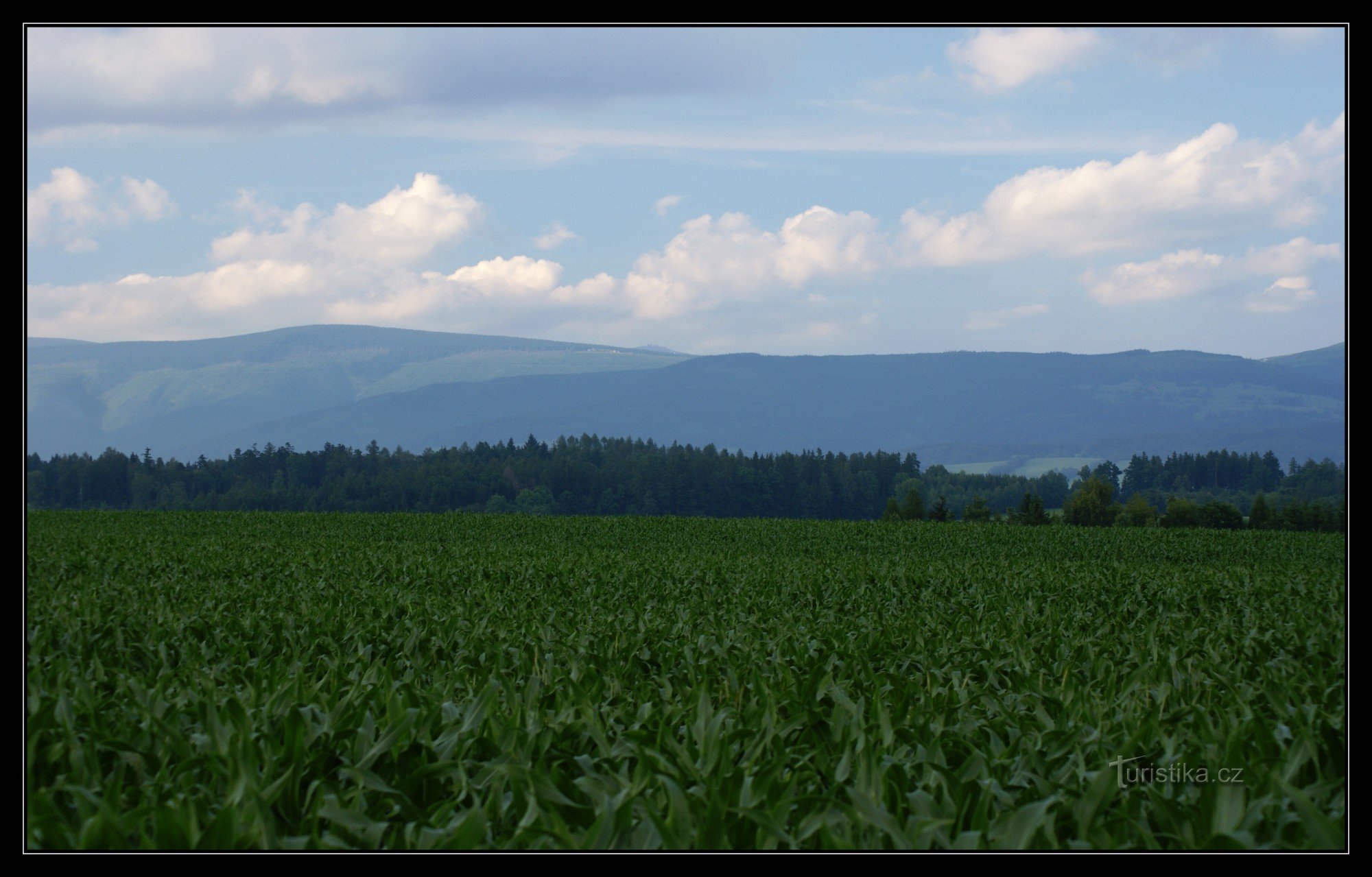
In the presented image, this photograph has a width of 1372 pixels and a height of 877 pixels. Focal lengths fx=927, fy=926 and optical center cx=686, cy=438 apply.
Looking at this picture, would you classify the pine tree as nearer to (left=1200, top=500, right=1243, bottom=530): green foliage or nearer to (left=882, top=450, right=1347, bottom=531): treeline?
(left=882, top=450, right=1347, bottom=531): treeline

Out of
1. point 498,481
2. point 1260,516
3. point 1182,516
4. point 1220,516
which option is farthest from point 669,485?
point 1260,516

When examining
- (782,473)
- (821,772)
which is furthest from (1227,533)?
(782,473)

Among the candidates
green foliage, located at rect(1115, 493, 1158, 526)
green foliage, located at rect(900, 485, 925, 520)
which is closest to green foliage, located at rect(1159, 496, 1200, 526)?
green foliage, located at rect(1115, 493, 1158, 526)

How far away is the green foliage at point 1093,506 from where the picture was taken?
50250 mm

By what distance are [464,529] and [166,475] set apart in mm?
53104

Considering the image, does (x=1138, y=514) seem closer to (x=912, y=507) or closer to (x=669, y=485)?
(x=912, y=507)

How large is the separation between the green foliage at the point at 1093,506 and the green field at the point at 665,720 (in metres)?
39.5

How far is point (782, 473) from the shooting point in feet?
353

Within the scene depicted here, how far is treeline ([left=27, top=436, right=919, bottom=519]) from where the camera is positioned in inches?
2746

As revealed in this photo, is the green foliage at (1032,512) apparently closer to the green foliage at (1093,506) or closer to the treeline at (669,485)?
the treeline at (669,485)

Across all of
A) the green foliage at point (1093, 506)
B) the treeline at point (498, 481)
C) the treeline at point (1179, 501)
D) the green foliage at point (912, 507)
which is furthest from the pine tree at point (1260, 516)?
the treeline at point (498, 481)

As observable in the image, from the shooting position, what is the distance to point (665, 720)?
4371 millimetres

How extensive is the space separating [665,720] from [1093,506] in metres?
52.7
